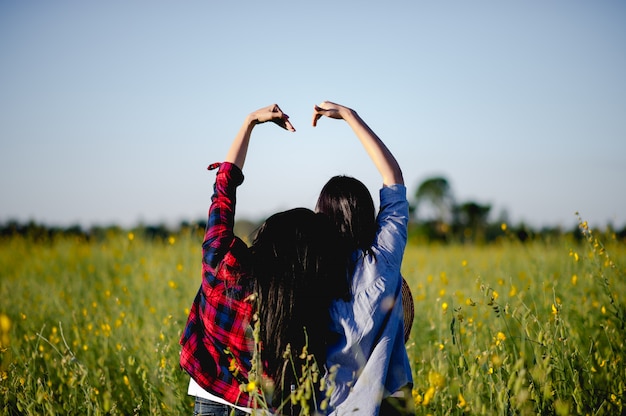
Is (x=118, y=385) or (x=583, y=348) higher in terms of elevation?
(x=583, y=348)

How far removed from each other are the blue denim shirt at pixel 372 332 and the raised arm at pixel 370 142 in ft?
0.77

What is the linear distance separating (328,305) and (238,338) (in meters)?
0.34

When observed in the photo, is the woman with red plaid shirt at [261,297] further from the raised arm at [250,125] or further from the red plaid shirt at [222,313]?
the raised arm at [250,125]

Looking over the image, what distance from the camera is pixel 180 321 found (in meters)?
3.61

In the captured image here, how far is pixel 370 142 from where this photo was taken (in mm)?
1940

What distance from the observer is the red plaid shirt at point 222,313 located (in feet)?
5.60

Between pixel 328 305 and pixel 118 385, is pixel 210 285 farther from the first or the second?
pixel 118 385

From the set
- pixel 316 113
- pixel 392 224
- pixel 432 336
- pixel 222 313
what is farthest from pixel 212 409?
pixel 432 336

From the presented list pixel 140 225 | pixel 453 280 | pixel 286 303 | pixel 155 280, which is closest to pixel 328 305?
pixel 286 303

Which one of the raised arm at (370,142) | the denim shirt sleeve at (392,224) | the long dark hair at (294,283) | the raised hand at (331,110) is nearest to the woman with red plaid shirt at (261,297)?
the long dark hair at (294,283)

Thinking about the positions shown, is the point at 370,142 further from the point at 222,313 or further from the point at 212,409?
the point at 212,409

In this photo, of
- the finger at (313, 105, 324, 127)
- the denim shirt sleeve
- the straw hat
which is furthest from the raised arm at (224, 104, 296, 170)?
the straw hat

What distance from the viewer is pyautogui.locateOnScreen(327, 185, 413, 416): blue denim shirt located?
5.37ft

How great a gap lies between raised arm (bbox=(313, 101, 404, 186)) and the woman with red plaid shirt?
31cm
